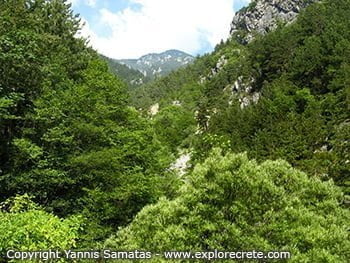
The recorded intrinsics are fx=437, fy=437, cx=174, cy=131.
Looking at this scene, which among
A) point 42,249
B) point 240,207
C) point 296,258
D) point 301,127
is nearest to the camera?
point 42,249

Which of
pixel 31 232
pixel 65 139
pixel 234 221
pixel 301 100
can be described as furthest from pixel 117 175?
pixel 301 100

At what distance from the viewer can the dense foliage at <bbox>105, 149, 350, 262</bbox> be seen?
15578mm

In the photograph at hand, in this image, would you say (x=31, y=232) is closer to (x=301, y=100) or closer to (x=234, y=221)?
(x=234, y=221)

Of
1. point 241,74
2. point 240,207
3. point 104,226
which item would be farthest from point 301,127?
point 241,74

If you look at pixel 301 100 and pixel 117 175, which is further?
pixel 301 100

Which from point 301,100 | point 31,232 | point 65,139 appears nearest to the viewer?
point 31,232

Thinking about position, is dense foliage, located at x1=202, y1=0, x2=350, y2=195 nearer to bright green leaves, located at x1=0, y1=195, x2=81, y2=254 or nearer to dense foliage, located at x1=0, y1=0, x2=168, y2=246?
dense foliage, located at x1=0, y1=0, x2=168, y2=246

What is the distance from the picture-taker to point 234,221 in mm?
16188

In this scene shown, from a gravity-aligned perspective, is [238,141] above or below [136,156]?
above

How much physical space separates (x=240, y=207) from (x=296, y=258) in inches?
102

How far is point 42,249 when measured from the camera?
10195 millimetres

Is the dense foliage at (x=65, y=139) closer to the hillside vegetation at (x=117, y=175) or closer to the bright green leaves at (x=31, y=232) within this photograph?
the hillside vegetation at (x=117, y=175)

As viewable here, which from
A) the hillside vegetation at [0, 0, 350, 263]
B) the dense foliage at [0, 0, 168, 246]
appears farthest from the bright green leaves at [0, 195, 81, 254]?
the dense foliage at [0, 0, 168, 246]

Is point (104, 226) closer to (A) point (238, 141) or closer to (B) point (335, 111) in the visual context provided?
(A) point (238, 141)
